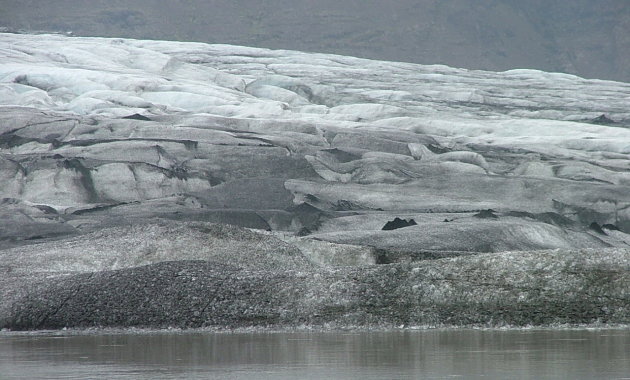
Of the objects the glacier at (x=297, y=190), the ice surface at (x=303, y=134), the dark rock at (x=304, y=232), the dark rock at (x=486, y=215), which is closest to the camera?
the glacier at (x=297, y=190)

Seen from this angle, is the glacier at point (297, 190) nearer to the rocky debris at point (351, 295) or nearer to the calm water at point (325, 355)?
the rocky debris at point (351, 295)

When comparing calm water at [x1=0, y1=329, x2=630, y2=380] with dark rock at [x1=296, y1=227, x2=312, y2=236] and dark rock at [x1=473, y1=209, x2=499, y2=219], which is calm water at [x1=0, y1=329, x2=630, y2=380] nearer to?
dark rock at [x1=296, y1=227, x2=312, y2=236]

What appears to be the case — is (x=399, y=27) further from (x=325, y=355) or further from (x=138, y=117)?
(x=325, y=355)

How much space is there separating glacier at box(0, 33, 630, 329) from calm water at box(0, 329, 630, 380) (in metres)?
1.25

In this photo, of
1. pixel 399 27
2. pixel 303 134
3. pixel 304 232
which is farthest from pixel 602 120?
pixel 399 27

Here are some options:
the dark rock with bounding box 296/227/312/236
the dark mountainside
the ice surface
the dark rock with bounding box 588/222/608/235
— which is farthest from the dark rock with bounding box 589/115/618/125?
the dark mountainside

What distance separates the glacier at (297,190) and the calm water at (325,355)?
→ 1.25 metres

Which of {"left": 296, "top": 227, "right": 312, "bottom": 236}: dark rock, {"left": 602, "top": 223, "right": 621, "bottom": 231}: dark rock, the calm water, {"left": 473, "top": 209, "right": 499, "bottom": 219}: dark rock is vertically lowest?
the calm water

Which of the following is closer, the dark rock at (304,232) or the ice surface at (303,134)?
the dark rock at (304,232)

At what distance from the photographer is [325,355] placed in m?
12.6

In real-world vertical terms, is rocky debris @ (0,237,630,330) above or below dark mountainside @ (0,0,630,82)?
below

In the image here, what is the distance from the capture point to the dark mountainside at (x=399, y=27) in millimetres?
94250

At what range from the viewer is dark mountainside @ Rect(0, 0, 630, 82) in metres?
94.2

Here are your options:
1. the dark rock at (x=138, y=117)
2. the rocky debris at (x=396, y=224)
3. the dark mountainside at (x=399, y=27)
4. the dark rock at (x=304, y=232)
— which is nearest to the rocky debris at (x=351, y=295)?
the dark rock at (x=304, y=232)
